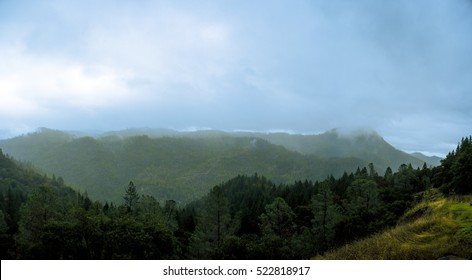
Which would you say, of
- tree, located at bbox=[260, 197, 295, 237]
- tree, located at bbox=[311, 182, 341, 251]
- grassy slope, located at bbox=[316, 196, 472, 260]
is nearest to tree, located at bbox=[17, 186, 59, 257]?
tree, located at bbox=[260, 197, 295, 237]

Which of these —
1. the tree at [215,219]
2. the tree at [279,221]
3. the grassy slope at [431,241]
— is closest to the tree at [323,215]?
the tree at [279,221]

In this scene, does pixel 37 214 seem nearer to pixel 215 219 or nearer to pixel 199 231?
pixel 199 231

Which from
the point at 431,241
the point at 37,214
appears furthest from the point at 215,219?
the point at 431,241

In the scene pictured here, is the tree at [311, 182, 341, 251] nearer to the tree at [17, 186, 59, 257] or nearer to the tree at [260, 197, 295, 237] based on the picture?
the tree at [260, 197, 295, 237]

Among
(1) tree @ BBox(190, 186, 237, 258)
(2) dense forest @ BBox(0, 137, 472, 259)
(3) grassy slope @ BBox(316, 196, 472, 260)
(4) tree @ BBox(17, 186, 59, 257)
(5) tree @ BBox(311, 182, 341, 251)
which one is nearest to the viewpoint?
(3) grassy slope @ BBox(316, 196, 472, 260)

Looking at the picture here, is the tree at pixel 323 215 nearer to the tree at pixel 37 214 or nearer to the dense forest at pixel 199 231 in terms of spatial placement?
the dense forest at pixel 199 231

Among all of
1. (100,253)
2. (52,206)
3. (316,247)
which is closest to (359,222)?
Answer: (316,247)

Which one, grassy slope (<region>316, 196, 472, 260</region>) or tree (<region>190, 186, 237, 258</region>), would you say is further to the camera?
tree (<region>190, 186, 237, 258</region>)

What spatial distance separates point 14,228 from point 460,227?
94.9m

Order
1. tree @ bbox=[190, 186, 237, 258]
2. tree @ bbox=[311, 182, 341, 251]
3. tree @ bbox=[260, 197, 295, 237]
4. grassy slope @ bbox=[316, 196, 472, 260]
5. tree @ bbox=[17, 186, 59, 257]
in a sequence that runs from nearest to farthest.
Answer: grassy slope @ bbox=[316, 196, 472, 260] < tree @ bbox=[17, 186, 59, 257] < tree @ bbox=[311, 182, 341, 251] < tree @ bbox=[190, 186, 237, 258] < tree @ bbox=[260, 197, 295, 237]

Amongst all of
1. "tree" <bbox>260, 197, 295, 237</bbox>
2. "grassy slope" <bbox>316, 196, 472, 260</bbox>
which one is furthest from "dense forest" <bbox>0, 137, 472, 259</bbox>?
"grassy slope" <bbox>316, 196, 472, 260</bbox>

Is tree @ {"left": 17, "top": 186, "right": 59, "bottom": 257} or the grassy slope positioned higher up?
the grassy slope

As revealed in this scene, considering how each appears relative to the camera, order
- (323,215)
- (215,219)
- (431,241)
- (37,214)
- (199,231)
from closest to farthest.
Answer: (431,241), (37,214), (323,215), (199,231), (215,219)
